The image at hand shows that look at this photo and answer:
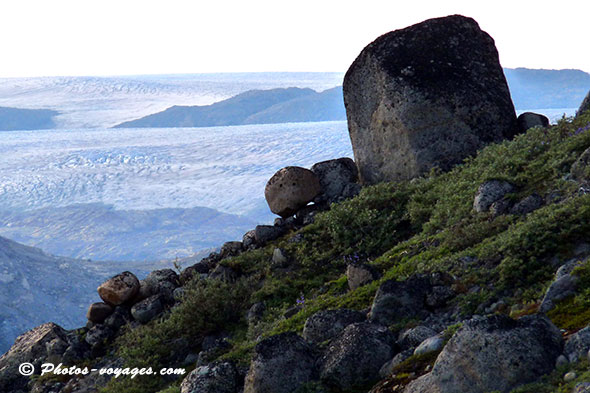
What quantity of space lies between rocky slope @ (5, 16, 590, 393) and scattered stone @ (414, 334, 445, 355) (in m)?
0.02

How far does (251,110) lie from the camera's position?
643 feet

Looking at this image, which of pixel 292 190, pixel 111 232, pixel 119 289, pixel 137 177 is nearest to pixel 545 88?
pixel 137 177

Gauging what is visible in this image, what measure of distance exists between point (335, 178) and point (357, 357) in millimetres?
10829

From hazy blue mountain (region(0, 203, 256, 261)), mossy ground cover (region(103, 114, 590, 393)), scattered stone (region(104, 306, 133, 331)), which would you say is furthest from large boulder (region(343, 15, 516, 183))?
hazy blue mountain (region(0, 203, 256, 261))

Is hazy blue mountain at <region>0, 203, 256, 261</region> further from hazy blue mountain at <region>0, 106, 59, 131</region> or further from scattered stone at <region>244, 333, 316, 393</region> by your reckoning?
scattered stone at <region>244, 333, 316, 393</region>

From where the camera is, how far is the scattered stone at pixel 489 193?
10594mm

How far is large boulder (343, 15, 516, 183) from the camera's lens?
618 inches

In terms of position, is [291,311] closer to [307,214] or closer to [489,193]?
[489,193]

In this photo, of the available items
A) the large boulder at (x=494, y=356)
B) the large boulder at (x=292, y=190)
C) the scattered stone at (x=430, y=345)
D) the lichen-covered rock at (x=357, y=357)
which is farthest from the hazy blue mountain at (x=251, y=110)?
the large boulder at (x=494, y=356)

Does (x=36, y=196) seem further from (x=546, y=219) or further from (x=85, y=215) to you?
(x=546, y=219)

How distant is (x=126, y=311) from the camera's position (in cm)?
1469

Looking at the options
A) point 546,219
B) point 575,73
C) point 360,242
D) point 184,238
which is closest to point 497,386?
A: point 546,219

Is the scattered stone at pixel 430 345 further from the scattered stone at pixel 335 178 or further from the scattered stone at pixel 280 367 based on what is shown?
the scattered stone at pixel 335 178

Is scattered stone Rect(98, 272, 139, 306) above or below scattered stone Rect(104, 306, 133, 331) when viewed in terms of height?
above
